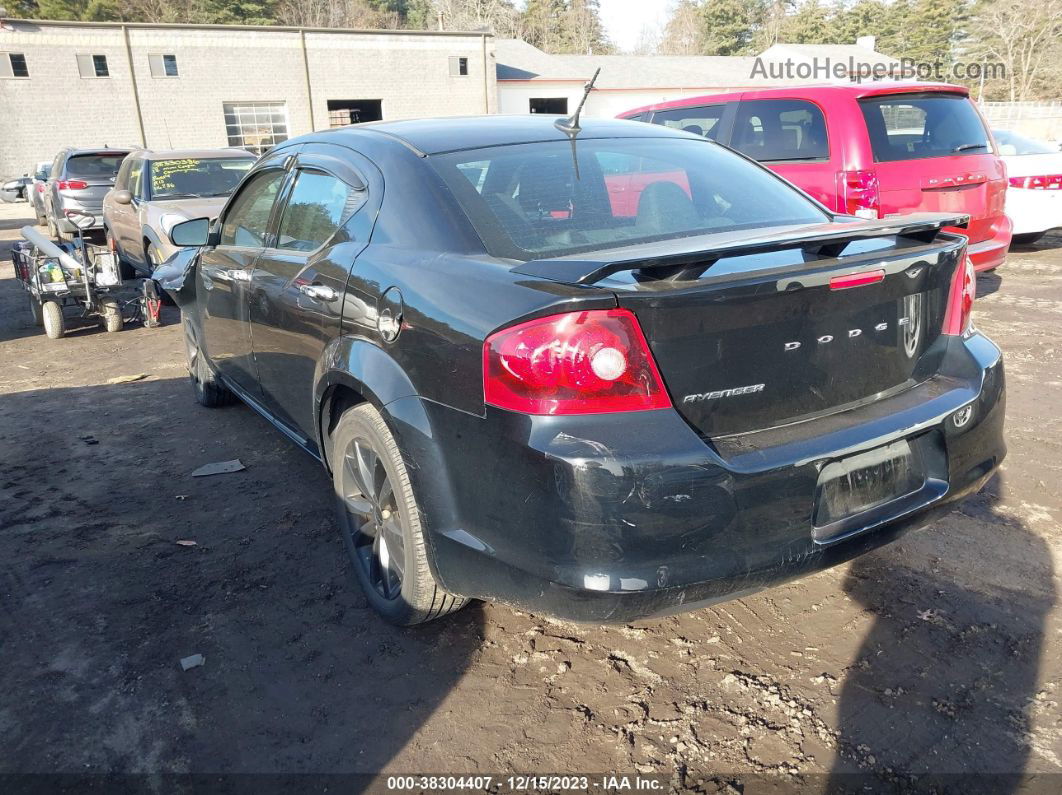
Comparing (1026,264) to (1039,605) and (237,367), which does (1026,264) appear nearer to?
(1039,605)

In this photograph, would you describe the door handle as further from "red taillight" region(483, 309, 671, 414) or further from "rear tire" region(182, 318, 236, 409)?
"rear tire" region(182, 318, 236, 409)

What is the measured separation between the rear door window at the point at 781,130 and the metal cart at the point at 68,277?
6072 millimetres

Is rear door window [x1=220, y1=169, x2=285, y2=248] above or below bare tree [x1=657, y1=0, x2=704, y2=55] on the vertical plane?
below

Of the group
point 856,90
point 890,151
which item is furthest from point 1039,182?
point 856,90

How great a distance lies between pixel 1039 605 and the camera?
9.12ft

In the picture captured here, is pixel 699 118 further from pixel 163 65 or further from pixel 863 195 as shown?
pixel 163 65

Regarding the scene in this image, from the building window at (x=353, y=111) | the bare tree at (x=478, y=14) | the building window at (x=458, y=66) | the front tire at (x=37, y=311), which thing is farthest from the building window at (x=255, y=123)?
the bare tree at (x=478, y=14)

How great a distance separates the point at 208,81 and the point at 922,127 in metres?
30.9

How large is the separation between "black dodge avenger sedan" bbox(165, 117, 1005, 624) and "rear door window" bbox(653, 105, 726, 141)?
4434 mm

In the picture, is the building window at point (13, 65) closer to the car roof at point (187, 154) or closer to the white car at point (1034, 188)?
the car roof at point (187, 154)

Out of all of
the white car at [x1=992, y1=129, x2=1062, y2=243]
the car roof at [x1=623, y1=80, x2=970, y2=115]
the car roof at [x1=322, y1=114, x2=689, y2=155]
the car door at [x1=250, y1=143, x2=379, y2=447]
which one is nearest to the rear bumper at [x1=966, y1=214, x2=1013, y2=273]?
the car roof at [x1=623, y1=80, x2=970, y2=115]

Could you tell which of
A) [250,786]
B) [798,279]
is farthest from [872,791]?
[250,786]

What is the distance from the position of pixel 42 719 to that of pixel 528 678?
4.99 feet

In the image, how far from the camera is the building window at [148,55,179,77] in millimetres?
30252
